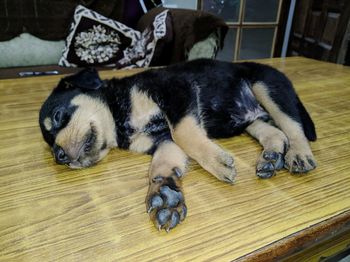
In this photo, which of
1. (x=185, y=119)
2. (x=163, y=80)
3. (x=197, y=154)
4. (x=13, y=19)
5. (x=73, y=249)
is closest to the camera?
(x=73, y=249)

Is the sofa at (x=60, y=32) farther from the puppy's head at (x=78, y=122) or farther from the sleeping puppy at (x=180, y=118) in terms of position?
the puppy's head at (x=78, y=122)

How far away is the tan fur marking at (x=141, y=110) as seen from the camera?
141 centimetres

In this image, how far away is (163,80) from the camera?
1.48 metres

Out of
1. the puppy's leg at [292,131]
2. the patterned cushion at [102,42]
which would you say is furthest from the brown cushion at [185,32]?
the puppy's leg at [292,131]

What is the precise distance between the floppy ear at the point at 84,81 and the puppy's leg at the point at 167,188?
43cm

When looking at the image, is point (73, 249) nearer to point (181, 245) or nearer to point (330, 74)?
point (181, 245)

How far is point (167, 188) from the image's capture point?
998 millimetres

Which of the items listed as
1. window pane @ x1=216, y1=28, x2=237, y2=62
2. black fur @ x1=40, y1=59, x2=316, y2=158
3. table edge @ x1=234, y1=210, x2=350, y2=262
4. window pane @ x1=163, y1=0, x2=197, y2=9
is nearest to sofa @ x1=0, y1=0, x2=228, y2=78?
window pane @ x1=163, y1=0, x2=197, y2=9

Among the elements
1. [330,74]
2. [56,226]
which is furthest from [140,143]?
[330,74]

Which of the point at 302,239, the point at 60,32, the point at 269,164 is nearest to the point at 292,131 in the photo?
the point at 269,164

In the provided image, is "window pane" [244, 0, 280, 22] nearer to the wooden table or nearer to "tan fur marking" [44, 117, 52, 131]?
the wooden table

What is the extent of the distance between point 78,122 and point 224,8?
158 inches

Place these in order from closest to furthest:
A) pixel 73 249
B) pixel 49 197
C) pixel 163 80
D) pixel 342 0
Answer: pixel 73 249, pixel 49 197, pixel 163 80, pixel 342 0

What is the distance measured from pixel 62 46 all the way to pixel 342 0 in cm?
380
